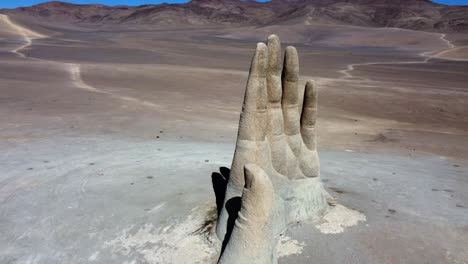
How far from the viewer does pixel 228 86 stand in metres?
19.3

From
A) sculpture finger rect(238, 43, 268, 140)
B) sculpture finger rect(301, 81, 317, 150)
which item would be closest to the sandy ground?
sculpture finger rect(301, 81, 317, 150)

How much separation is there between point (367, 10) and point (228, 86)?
10313 cm

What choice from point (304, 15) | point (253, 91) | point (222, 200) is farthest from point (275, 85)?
point (304, 15)

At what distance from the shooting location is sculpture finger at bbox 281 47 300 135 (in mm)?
4754

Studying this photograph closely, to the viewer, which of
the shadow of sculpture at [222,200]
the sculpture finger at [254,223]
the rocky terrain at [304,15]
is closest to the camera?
the sculpture finger at [254,223]

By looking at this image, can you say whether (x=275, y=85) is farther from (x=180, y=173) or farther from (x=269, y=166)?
(x=180, y=173)

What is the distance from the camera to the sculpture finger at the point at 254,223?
3891 mm

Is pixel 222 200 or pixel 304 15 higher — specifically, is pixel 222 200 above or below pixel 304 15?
below

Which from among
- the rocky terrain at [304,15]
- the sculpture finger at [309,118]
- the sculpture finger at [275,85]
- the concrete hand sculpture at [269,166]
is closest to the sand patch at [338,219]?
the concrete hand sculpture at [269,166]

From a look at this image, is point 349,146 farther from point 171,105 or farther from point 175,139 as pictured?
point 171,105

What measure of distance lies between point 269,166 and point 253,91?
2.72ft

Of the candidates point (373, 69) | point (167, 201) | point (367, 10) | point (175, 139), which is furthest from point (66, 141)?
point (367, 10)

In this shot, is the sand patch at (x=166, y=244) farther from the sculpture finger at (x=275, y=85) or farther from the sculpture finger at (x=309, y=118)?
the sculpture finger at (x=309, y=118)

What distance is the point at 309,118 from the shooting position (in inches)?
206
